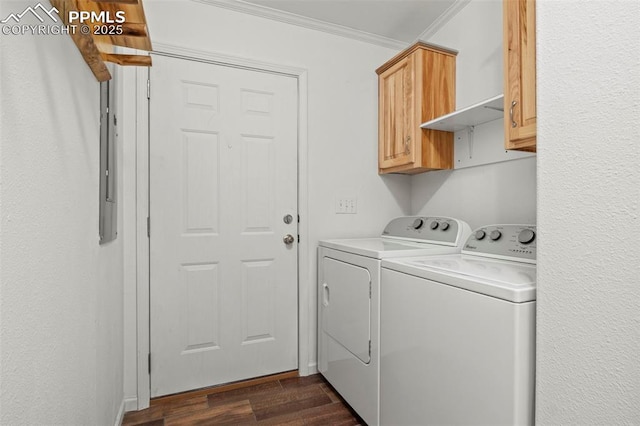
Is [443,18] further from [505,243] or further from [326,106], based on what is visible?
[505,243]

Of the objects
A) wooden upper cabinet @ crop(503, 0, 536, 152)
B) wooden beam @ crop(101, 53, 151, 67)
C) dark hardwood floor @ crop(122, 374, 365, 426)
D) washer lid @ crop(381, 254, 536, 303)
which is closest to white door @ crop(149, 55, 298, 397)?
dark hardwood floor @ crop(122, 374, 365, 426)

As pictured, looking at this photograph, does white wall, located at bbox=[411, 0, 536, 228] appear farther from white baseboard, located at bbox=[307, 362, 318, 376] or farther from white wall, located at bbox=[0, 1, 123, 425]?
white wall, located at bbox=[0, 1, 123, 425]

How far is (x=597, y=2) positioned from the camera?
0.74 meters

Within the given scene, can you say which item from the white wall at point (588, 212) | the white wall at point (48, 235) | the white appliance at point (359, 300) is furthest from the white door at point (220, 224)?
the white wall at point (588, 212)

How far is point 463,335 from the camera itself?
1059 mm

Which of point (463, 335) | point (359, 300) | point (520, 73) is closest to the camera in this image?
point (463, 335)

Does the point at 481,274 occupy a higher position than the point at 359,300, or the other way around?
the point at 481,274

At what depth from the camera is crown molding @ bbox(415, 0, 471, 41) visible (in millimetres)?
2010

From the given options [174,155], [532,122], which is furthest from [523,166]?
[174,155]

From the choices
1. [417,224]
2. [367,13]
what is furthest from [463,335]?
[367,13]

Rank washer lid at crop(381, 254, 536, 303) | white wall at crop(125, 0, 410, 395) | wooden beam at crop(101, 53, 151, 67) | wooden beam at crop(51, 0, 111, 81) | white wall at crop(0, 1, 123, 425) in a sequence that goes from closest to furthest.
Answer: white wall at crop(0, 1, 123, 425) < wooden beam at crop(51, 0, 111, 81) < washer lid at crop(381, 254, 536, 303) < wooden beam at crop(101, 53, 151, 67) < white wall at crop(125, 0, 410, 395)

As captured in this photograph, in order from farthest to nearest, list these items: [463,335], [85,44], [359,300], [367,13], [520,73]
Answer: [367,13], [359,300], [520,73], [463,335], [85,44]

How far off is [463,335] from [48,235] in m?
1.21

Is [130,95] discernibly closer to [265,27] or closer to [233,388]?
[265,27]
